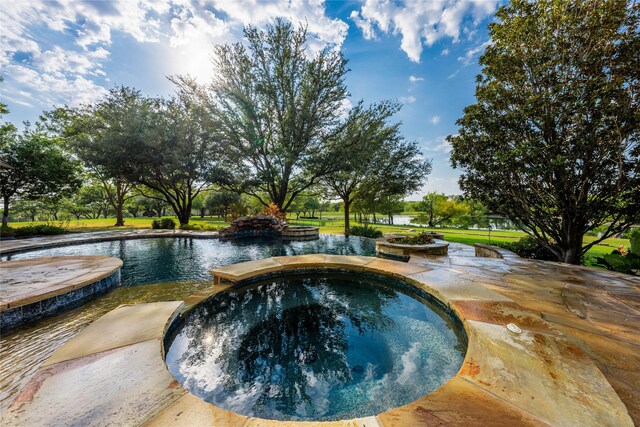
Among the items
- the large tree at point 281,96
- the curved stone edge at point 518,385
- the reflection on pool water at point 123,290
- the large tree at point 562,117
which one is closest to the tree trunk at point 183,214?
the large tree at point 281,96

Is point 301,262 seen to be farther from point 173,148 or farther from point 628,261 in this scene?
point 173,148

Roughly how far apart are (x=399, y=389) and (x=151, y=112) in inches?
785

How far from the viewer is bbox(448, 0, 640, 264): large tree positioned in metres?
5.21

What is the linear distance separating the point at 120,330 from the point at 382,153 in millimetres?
15848

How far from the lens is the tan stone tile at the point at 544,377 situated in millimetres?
1322

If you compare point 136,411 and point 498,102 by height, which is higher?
point 498,102

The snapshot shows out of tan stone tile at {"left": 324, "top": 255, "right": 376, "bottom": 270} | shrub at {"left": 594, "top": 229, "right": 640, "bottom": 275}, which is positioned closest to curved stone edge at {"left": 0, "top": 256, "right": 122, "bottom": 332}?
tan stone tile at {"left": 324, "top": 255, "right": 376, "bottom": 270}

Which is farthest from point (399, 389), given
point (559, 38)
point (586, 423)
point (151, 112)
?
point (151, 112)

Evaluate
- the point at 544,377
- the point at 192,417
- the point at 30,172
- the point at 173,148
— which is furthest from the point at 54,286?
the point at 30,172

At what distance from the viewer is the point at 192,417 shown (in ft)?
4.37

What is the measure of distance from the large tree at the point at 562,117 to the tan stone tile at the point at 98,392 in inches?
316

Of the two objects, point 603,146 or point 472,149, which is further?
point 472,149

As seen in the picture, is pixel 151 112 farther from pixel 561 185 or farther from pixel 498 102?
pixel 561 185

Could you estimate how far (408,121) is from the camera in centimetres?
1602
